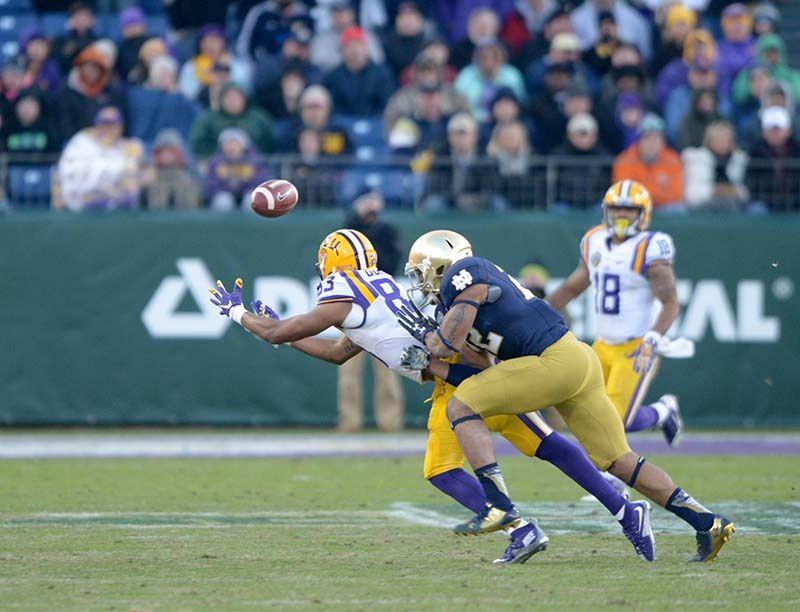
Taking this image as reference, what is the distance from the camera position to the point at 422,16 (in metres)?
16.9

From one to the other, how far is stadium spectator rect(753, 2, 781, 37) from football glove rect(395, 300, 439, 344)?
10.5m

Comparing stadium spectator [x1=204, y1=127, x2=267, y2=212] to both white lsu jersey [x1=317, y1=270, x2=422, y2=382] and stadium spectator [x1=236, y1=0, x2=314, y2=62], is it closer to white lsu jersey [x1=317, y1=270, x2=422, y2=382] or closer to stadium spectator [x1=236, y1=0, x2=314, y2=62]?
stadium spectator [x1=236, y1=0, x2=314, y2=62]

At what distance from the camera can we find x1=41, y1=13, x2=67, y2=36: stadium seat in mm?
16766

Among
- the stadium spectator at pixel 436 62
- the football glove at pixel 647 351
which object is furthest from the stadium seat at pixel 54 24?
the football glove at pixel 647 351

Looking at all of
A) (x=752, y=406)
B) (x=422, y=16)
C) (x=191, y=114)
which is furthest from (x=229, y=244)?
(x=752, y=406)

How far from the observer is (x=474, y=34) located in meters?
16.2

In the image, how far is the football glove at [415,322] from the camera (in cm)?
725

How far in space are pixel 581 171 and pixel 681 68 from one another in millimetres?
2320

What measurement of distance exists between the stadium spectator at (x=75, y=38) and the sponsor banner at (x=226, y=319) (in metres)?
2.14

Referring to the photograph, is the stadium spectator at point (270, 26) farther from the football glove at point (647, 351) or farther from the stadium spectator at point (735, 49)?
the football glove at point (647, 351)

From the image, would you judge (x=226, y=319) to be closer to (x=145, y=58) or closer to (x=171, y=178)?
(x=171, y=178)

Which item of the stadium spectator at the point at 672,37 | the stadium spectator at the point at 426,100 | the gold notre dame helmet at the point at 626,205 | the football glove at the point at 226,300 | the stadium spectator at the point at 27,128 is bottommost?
the football glove at the point at 226,300

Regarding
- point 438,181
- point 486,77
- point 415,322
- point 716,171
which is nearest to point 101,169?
point 438,181

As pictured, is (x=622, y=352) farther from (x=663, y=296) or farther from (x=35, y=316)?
(x=35, y=316)
